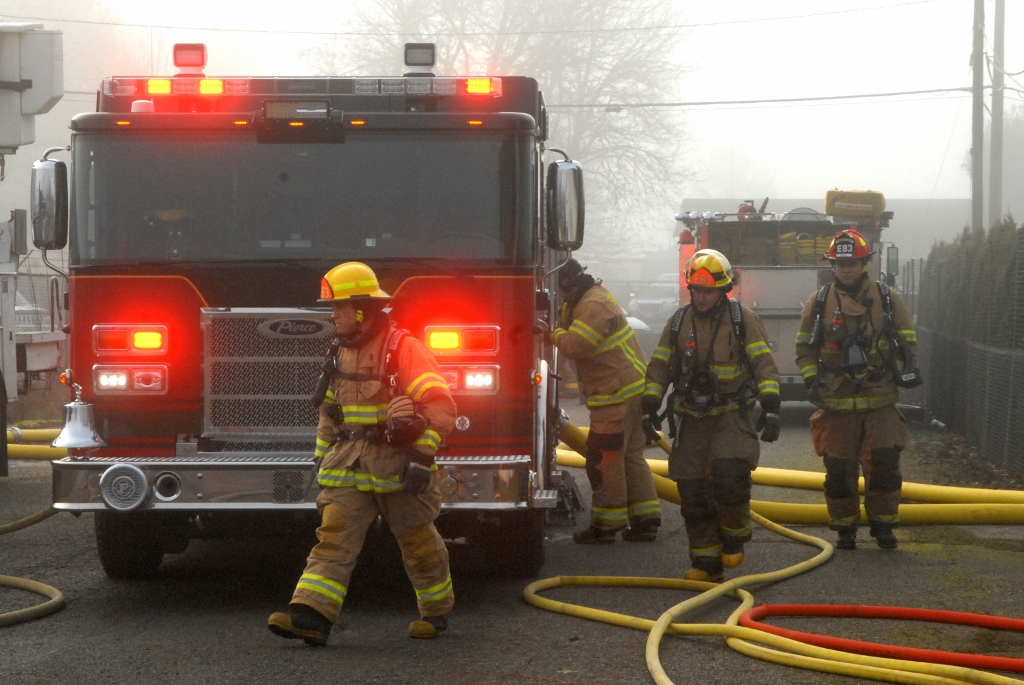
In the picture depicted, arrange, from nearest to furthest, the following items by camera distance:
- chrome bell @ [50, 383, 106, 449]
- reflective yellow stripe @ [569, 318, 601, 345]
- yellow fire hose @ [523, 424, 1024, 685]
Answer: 1. yellow fire hose @ [523, 424, 1024, 685]
2. chrome bell @ [50, 383, 106, 449]
3. reflective yellow stripe @ [569, 318, 601, 345]

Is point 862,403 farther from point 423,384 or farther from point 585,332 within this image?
point 423,384

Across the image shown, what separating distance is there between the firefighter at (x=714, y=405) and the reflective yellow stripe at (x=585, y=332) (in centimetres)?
77

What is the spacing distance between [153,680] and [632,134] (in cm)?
3905

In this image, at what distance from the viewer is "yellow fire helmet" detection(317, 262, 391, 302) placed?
5719 mm

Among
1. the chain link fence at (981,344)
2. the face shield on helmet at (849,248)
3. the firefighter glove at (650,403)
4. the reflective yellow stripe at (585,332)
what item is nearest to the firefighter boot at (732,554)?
the firefighter glove at (650,403)

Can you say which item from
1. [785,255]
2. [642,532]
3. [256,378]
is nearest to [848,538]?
[642,532]

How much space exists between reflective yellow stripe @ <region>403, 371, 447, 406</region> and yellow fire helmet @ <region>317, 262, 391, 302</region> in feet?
1.29

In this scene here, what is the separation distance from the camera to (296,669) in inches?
212

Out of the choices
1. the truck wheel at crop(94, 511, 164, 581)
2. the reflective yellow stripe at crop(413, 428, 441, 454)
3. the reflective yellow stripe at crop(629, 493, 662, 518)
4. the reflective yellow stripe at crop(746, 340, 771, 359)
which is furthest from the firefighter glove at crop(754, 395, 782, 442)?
the truck wheel at crop(94, 511, 164, 581)

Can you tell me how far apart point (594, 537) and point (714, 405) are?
1619 millimetres

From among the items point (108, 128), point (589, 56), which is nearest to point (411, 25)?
point (589, 56)

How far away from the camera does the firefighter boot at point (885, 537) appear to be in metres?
8.10

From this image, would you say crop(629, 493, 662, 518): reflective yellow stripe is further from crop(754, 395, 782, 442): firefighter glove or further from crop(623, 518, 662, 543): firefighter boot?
crop(754, 395, 782, 442): firefighter glove

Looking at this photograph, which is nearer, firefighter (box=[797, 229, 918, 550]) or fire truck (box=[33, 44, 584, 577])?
fire truck (box=[33, 44, 584, 577])
